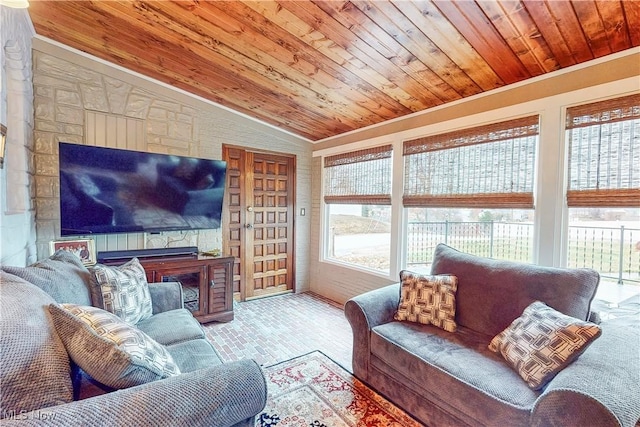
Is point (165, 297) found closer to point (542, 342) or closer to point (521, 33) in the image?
point (542, 342)

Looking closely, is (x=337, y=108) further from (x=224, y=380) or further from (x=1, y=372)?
(x=1, y=372)

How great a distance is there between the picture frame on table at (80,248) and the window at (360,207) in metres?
2.70

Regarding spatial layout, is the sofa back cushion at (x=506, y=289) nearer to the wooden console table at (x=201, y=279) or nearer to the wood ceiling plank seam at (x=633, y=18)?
the wood ceiling plank seam at (x=633, y=18)

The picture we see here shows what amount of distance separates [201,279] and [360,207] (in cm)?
207

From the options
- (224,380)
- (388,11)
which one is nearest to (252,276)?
(224,380)

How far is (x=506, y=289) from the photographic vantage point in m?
1.91

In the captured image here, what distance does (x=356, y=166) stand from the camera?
372 centimetres

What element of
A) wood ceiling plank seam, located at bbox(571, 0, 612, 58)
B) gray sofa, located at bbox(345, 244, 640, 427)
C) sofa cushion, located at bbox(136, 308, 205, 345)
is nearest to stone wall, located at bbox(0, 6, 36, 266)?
sofa cushion, located at bbox(136, 308, 205, 345)

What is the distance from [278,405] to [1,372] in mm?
1455

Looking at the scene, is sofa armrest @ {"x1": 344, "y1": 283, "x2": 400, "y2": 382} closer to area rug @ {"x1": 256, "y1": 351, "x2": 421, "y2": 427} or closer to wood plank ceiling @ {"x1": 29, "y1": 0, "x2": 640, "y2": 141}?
area rug @ {"x1": 256, "y1": 351, "x2": 421, "y2": 427}

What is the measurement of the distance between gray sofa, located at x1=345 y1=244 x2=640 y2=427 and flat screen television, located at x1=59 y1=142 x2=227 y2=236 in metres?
2.07

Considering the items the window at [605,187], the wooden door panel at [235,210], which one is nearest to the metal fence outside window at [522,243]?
the window at [605,187]

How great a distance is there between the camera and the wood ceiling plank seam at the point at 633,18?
61.3 inches

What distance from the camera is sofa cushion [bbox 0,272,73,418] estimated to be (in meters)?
0.79
